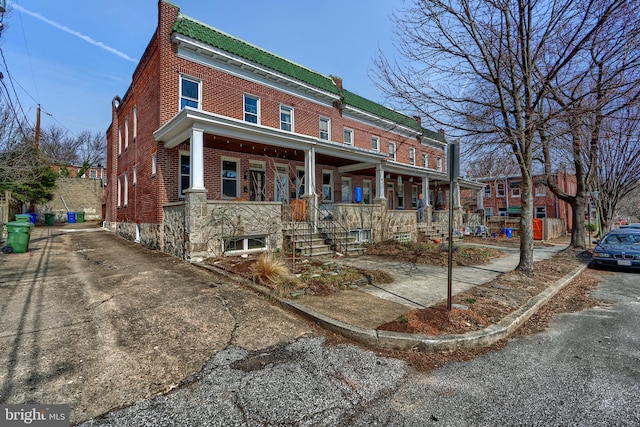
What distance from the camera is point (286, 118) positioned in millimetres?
14523

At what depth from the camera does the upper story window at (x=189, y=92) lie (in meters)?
11.4

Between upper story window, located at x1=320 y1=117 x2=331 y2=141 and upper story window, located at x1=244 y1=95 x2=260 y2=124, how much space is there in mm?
4042

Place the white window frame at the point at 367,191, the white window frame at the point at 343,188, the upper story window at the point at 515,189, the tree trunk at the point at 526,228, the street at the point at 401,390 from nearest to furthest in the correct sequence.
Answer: the street at the point at 401,390
the tree trunk at the point at 526,228
the white window frame at the point at 343,188
the white window frame at the point at 367,191
the upper story window at the point at 515,189

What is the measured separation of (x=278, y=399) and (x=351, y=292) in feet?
11.2

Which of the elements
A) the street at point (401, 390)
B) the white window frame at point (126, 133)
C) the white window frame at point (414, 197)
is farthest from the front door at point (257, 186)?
the white window frame at point (414, 197)

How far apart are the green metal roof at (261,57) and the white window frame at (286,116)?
1.54 metres

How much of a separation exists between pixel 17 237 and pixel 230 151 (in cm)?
767

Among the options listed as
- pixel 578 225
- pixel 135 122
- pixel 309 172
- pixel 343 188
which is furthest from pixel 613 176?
pixel 135 122

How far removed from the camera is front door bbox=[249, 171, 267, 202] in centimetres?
1331

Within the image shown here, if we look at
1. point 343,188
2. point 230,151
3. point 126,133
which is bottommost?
point 343,188

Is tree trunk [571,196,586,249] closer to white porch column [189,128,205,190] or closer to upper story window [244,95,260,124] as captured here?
upper story window [244,95,260,124]

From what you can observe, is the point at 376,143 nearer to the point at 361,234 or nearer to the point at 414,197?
the point at 414,197

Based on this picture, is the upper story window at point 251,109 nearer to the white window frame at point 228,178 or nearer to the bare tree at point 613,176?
the white window frame at point 228,178

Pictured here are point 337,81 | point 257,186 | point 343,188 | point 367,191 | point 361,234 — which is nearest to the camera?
point 361,234
